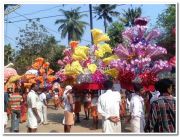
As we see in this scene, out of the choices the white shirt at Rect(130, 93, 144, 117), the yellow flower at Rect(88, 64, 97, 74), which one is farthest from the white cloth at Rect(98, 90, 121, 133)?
the yellow flower at Rect(88, 64, 97, 74)

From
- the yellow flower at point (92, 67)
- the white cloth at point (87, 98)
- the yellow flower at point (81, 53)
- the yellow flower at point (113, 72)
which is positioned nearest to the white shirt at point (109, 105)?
the yellow flower at point (113, 72)

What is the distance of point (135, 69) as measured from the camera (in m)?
8.19

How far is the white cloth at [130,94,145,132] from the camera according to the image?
21.7ft

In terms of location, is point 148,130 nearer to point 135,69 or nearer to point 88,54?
point 135,69

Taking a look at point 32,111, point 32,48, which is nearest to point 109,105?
point 32,111

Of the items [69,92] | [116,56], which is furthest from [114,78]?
[69,92]

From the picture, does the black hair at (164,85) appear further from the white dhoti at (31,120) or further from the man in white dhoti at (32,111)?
the white dhoti at (31,120)

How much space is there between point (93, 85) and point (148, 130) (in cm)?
499

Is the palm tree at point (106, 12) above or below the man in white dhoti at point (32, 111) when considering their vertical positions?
above

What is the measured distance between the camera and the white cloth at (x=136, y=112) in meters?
6.62

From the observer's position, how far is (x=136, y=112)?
663 centimetres

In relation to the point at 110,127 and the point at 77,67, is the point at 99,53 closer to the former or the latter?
the point at 77,67

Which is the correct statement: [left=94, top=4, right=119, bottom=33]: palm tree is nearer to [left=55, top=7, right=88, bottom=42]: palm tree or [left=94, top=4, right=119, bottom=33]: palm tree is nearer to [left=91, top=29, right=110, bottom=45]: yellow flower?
[left=55, top=7, right=88, bottom=42]: palm tree
